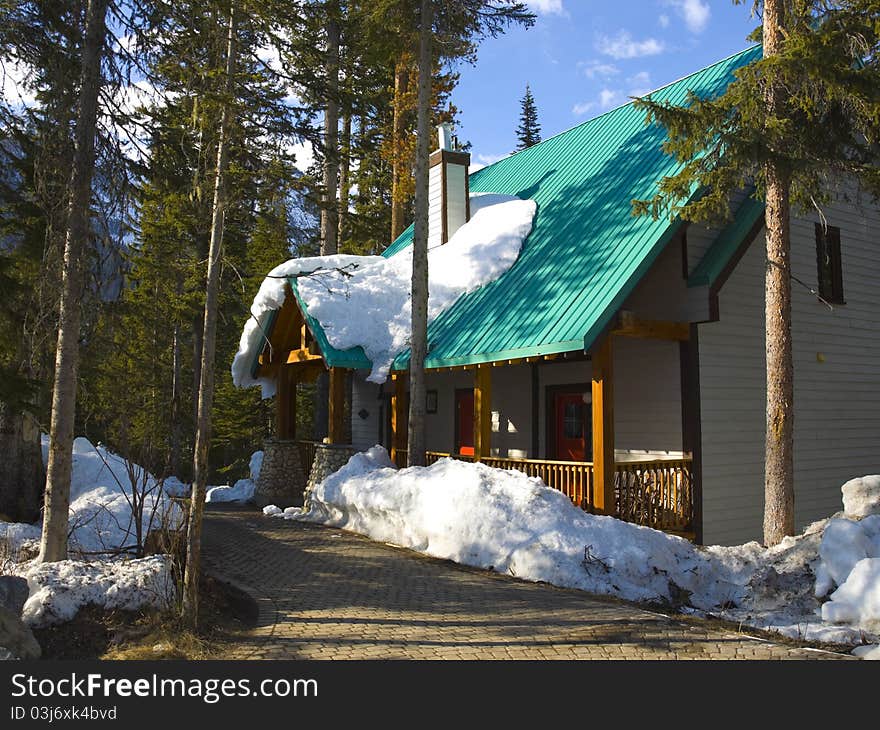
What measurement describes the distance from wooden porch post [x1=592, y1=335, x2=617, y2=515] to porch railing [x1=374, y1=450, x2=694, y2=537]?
0.31 m

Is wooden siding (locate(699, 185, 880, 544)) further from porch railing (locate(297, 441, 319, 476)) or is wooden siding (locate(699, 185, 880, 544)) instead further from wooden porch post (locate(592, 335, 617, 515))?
porch railing (locate(297, 441, 319, 476))

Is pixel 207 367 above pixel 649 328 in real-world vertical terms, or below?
below

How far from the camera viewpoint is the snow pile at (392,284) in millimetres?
14992

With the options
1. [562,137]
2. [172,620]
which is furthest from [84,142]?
[562,137]

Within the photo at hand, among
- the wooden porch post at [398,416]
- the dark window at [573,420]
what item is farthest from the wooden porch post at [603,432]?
the wooden porch post at [398,416]

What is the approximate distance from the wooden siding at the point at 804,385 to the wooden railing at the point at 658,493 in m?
0.35

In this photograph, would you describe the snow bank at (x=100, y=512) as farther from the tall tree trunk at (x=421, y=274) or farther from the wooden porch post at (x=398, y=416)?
the wooden porch post at (x=398, y=416)

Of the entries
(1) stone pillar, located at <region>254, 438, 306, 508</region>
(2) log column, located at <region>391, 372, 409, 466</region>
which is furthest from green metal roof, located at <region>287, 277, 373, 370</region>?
(1) stone pillar, located at <region>254, 438, 306, 508</region>

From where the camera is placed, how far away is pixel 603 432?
10750 millimetres

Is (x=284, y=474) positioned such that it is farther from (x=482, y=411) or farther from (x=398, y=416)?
(x=482, y=411)

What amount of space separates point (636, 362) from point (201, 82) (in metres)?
8.33

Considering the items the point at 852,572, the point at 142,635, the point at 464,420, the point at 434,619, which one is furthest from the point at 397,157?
the point at 142,635

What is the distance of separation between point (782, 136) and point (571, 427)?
6.70 meters

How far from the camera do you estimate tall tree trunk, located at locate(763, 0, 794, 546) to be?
9773 mm
